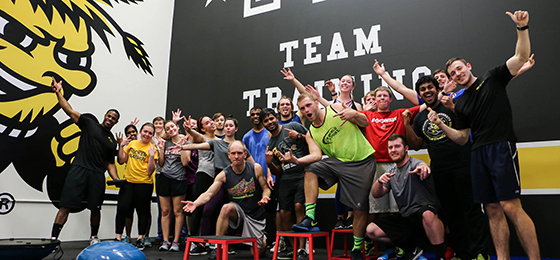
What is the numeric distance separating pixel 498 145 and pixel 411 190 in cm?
76

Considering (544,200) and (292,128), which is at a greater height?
(292,128)

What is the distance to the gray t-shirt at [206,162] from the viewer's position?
4285 mm

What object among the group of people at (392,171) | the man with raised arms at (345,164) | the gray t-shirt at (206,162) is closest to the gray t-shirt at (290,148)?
the group of people at (392,171)

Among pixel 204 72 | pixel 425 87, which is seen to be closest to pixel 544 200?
pixel 425 87

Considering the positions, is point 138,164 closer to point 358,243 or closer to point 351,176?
point 351,176

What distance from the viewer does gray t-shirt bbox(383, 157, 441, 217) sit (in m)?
2.93

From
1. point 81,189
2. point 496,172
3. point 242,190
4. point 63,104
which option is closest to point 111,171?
point 81,189

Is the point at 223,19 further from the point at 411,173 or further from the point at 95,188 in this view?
the point at 411,173

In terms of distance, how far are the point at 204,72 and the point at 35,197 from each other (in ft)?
10.3

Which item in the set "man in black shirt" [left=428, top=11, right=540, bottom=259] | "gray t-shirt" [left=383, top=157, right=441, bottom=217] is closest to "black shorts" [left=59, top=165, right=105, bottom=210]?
"gray t-shirt" [left=383, top=157, right=441, bottom=217]

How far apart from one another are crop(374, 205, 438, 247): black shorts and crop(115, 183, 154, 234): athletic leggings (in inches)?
113

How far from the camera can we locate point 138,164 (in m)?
4.55

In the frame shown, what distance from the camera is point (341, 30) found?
5234mm

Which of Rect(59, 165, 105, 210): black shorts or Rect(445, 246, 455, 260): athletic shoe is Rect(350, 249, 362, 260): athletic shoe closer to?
Rect(445, 246, 455, 260): athletic shoe
